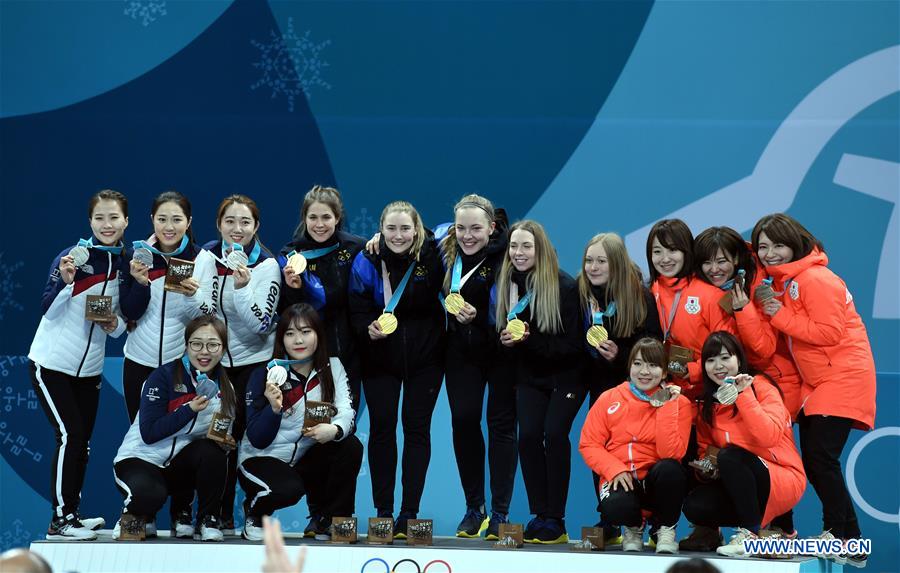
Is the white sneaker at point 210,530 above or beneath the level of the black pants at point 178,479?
beneath

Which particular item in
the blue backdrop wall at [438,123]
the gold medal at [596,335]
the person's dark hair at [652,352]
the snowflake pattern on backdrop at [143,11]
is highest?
the snowflake pattern on backdrop at [143,11]

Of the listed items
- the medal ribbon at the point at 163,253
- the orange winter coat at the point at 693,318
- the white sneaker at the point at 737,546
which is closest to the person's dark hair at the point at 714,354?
the orange winter coat at the point at 693,318

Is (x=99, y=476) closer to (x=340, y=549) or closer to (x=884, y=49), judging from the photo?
(x=340, y=549)

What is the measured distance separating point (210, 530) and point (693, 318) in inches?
98.5

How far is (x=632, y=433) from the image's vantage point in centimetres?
477

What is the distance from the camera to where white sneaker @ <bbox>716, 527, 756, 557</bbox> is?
4.54 meters

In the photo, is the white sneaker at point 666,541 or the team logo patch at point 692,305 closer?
the white sneaker at point 666,541

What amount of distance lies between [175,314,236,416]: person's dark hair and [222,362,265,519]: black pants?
11 cm

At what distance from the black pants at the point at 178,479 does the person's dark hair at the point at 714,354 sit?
2269 mm

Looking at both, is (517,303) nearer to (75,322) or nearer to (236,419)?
(236,419)

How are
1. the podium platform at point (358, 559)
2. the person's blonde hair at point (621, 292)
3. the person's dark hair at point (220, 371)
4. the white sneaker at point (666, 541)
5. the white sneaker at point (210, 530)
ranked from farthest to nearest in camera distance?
the person's blonde hair at point (621, 292) → the person's dark hair at point (220, 371) → the white sneaker at point (210, 530) → the white sneaker at point (666, 541) → the podium platform at point (358, 559)

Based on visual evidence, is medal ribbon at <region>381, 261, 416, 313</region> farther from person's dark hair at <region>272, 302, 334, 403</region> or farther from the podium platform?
the podium platform

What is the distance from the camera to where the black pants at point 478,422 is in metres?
5.15

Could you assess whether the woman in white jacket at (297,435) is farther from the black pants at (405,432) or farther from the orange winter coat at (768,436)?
the orange winter coat at (768,436)
